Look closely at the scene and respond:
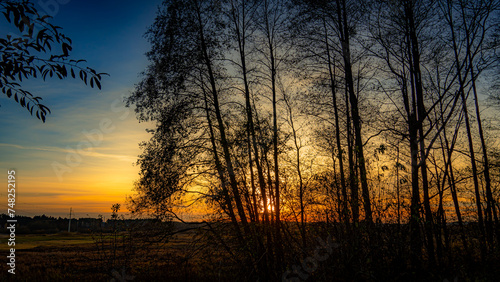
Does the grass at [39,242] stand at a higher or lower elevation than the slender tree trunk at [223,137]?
lower

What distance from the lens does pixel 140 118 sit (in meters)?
9.72

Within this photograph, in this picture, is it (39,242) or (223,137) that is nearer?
(223,137)

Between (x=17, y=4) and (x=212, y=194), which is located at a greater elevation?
(x=17, y=4)

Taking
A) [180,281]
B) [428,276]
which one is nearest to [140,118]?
[180,281]

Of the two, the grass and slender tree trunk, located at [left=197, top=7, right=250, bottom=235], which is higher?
slender tree trunk, located at [left=197, top=7, right=250, bottom=235]

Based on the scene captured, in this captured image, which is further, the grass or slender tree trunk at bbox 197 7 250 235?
the grass

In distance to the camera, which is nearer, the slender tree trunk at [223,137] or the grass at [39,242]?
the slender tree trunk at [223,137]

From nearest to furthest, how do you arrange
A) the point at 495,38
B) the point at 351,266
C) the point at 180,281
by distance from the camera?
1. the point at 351,266
2. the point at 495,38
3. the point at 180,281

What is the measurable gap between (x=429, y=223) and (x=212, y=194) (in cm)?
570

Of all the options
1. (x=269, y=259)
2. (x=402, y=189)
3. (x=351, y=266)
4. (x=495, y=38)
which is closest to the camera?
(x=351, y=266)

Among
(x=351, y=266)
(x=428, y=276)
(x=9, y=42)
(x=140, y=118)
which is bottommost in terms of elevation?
(x=428, y=276)

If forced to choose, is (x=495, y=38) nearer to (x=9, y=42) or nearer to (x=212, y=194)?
(x=212, y=194)

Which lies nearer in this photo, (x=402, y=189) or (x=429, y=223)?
(x=429, y=223)

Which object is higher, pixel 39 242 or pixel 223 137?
pixel 223 137
